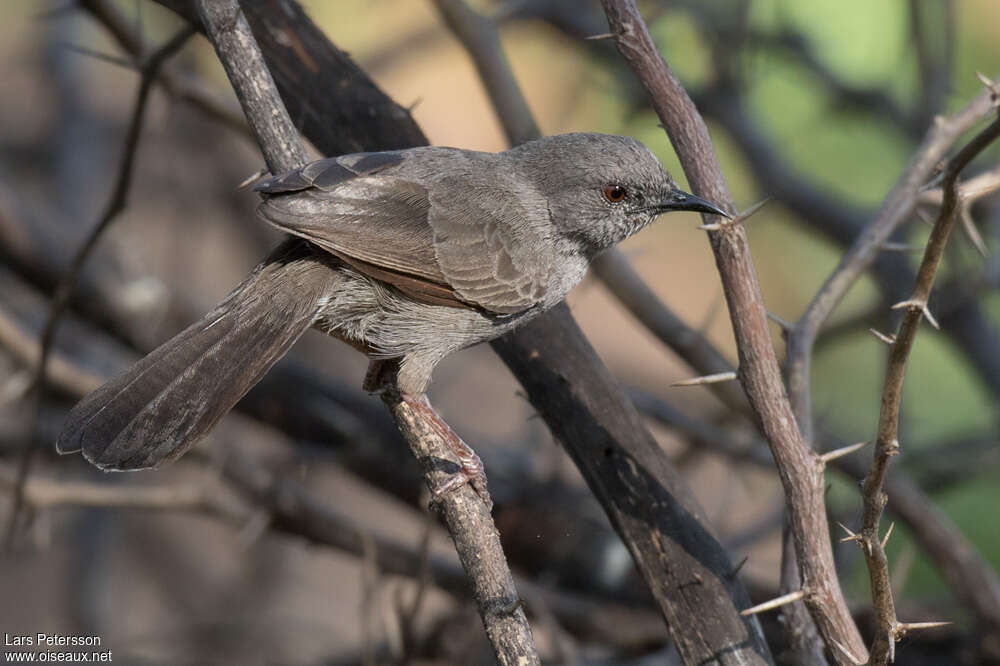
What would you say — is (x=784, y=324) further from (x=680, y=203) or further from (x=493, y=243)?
(x=493, y=243)

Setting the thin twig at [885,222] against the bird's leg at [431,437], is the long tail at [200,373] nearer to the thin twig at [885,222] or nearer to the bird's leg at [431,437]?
the bird's leg at [431,437]

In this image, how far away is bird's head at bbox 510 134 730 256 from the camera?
348cm

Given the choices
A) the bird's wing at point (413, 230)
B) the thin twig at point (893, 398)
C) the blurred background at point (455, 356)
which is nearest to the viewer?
the thin twig at point (893, 398)

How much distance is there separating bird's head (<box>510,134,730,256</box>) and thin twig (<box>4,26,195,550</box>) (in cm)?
135

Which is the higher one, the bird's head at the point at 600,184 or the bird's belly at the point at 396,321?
the bird's head at the point at 600,184

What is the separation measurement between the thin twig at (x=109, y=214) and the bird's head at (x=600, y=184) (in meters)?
1.35

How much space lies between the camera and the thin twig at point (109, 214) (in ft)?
11.6

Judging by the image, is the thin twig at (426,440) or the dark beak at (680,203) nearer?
the thin twig at (426,440)

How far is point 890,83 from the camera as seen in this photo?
256 inches

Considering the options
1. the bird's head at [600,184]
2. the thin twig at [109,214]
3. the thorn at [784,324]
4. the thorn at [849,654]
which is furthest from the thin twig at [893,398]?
the thin twig at [109,214]

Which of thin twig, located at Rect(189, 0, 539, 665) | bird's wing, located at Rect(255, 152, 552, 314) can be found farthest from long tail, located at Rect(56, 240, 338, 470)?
thin twig, located at Rect(189, 0, 539, 665)

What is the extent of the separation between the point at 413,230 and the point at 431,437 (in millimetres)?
672

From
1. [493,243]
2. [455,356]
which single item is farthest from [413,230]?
[455,356]

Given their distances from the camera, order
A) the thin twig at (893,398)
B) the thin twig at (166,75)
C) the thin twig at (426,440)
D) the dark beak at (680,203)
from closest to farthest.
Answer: the thin twig at (893,398), the thin twig at (426,440), the dark beak at (680,203), the thin twig at (166,75)
